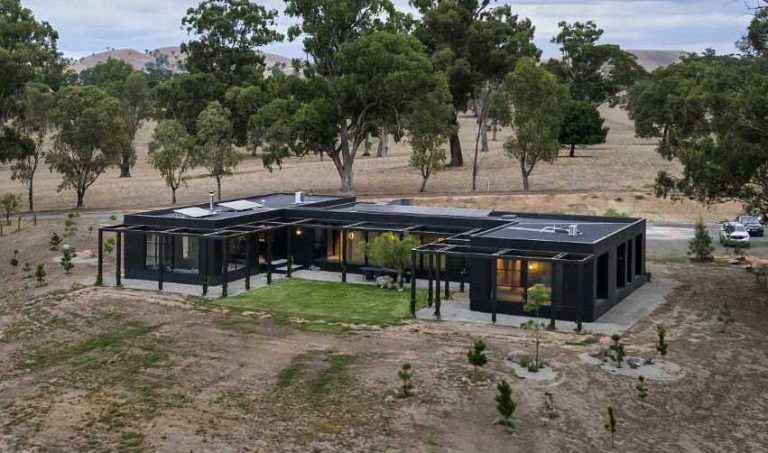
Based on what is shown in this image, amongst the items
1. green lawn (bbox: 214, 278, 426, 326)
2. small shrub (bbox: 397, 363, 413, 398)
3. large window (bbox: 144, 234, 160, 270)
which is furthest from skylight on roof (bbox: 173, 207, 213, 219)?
small shrub (bbox: 397, 363, 413, 398)

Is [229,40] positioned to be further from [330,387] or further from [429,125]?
[330,387]

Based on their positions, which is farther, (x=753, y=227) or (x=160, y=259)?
(x=753, y=227)

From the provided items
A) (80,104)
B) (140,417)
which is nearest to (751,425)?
(140,417)

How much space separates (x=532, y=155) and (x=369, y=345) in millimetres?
40164

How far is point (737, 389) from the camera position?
2319cm

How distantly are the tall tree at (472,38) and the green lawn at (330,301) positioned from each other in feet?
136

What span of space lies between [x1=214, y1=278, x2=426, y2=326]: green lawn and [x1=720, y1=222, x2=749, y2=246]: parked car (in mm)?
21750

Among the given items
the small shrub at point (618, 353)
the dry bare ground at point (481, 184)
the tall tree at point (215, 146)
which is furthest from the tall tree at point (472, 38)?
the small shrub at point (618, 353)

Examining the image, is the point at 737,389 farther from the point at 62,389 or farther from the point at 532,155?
the point at 532,155

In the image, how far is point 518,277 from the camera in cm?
3114

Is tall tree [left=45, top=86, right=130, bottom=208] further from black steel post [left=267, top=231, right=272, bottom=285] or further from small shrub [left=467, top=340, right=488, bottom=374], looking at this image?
small shrub [left=467, top=340, right=488, bottom=374]

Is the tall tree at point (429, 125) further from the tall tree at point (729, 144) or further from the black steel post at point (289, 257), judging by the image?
the black steel post at point (289, 257)

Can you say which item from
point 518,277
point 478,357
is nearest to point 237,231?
point 518,277

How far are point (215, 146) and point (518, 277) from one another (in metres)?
39.0
